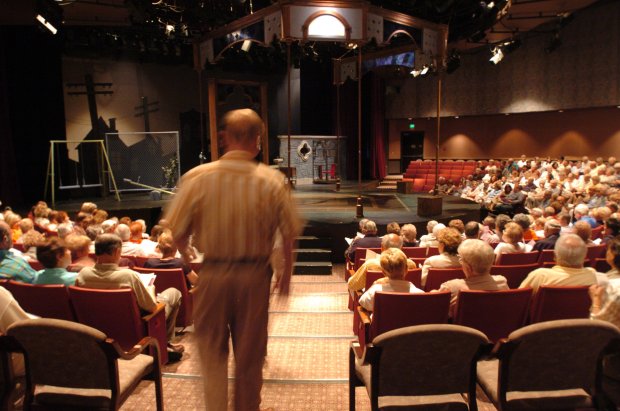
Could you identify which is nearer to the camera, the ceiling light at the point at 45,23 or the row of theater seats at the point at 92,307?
the row of theater seats at the point at 92,307

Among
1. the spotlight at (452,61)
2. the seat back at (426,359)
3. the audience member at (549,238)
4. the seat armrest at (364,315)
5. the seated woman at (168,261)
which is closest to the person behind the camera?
the seat back at (426,359)

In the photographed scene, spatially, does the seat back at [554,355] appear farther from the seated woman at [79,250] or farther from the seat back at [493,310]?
the seated woman at [79,250]

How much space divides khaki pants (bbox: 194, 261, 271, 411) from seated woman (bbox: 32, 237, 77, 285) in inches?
62.8

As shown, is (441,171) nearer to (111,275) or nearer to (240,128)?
(111,275)

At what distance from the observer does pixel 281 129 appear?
17000mm

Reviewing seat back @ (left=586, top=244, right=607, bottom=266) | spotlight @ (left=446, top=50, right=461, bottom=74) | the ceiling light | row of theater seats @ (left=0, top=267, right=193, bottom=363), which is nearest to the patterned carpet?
row of theater seats @ (left=0, top=267, right=193, bottom=363)

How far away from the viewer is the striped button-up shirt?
208cm

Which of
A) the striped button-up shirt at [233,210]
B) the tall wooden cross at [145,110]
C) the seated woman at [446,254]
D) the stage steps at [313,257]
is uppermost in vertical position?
the tall wooden cross at [145,110]

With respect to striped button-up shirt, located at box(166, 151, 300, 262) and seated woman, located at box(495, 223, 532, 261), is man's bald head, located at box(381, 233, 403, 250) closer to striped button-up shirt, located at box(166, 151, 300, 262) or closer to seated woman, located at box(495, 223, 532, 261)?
seated woman, located at box(495, 223, 532, 261)

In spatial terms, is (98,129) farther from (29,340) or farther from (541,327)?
(541,327)

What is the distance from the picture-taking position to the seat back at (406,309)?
8.92 ft

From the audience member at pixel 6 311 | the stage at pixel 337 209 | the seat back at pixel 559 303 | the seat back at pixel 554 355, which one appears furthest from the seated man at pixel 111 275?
the stage at pixel 337 209

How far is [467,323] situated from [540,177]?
439 inches

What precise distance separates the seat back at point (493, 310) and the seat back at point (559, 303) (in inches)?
2.9
